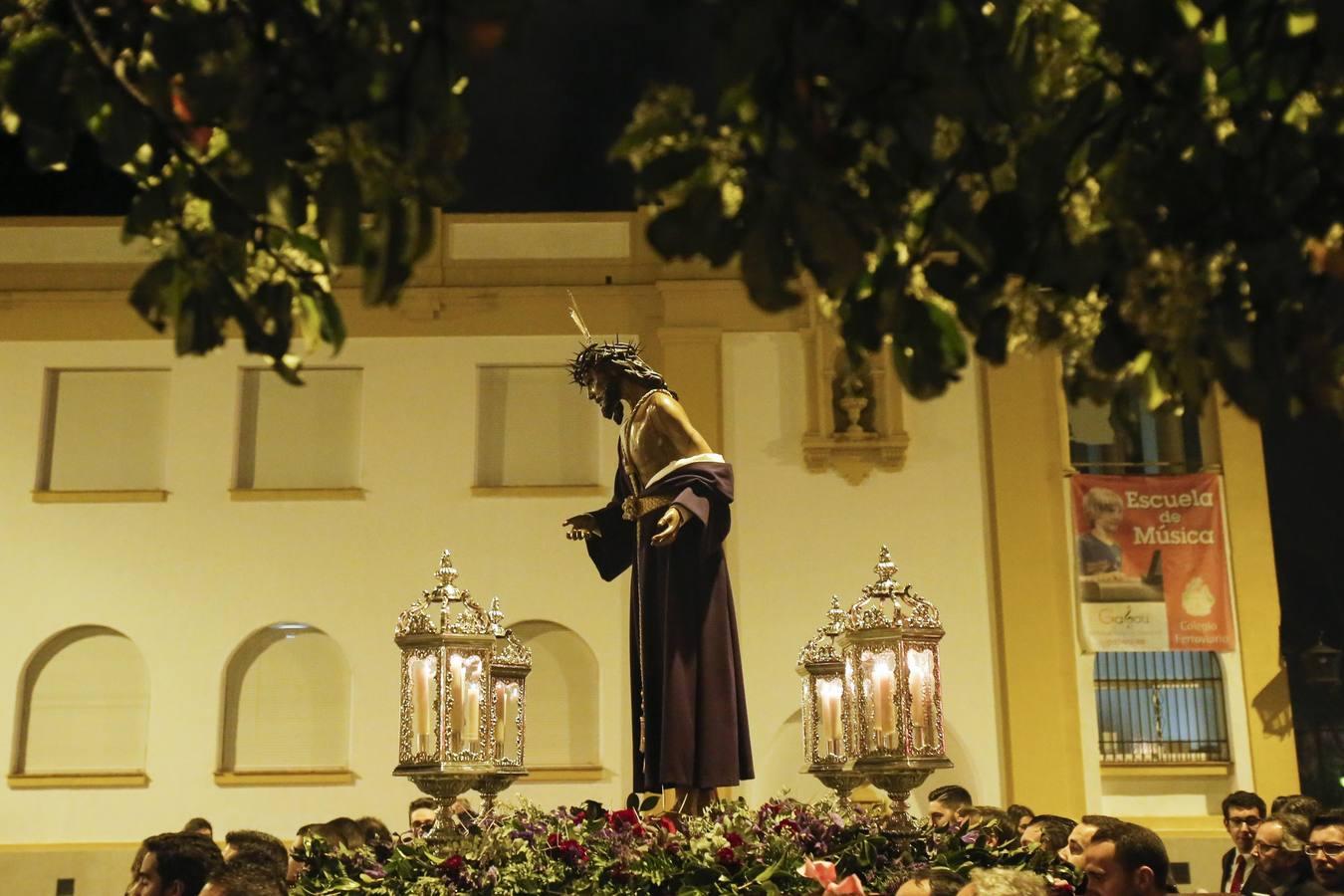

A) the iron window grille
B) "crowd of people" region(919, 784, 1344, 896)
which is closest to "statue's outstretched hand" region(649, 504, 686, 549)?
"crowd of people" region(919, 784, 1344, 896)

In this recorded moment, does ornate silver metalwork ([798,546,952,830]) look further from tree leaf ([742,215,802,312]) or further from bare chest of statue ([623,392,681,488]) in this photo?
tree leaf ([742,215,802,312])

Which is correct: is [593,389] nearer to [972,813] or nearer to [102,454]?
[972,813]

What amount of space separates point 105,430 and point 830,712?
1156 centimetres

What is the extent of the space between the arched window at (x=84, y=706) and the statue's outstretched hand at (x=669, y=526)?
1105 cm

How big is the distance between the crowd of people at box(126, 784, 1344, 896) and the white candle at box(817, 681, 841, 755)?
0.76m

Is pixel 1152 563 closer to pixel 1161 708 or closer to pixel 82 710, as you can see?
pixel 1161 708

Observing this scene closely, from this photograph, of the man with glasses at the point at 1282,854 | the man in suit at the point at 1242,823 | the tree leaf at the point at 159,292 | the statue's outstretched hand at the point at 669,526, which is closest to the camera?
the tree leaf at the point at 159,292

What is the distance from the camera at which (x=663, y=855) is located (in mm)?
5516

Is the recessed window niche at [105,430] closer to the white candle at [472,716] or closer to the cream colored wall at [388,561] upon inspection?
the cream colored wall at [388,561]

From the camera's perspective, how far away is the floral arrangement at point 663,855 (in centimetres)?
546

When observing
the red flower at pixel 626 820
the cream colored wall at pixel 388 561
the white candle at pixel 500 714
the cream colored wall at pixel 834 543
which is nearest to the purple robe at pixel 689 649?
the red flower at pixel 626 820

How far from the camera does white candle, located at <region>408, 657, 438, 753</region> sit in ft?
23.4

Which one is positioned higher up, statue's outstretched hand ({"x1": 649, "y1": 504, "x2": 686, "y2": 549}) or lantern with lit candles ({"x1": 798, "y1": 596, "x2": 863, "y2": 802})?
statue's outstretched hand ({"x1": 649, "y1": 504, "x2": 686, "y2": 549})

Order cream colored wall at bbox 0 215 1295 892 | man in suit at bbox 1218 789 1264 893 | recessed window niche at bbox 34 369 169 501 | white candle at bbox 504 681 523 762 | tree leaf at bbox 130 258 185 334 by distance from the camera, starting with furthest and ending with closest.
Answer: recessed window niche at bbox 34 369 169 501 < cream colored wall at bbox 0 215 1295 892 < man in suit at bbox 1218 789 1264 893 < white candle at bbox 504 681 523 762 < tree leaf at bbox 130 258 185 334
